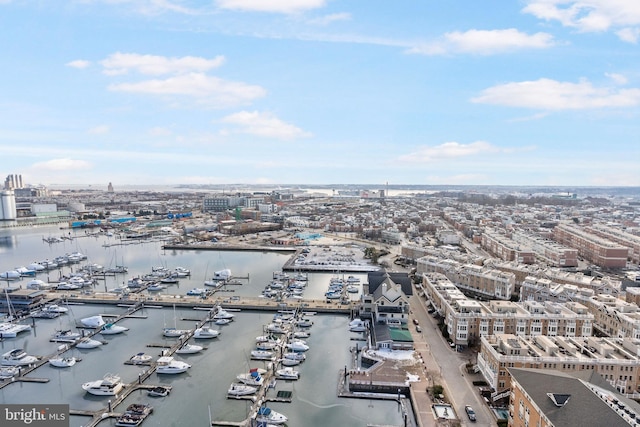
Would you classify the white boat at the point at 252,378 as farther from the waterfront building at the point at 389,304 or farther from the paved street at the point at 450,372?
the waterfront building at the point at 389,304

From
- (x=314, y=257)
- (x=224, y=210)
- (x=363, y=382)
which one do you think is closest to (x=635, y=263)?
(x=314, y=257)

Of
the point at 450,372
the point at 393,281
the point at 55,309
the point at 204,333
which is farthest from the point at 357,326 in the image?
the point at 55,309

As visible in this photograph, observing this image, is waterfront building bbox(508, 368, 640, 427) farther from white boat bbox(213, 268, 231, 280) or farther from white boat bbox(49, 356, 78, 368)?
white boat bbox(213, 268, 231, 280)

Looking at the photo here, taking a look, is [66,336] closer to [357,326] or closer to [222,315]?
[222,315]

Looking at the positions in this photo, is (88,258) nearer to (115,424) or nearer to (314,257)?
(314,257)

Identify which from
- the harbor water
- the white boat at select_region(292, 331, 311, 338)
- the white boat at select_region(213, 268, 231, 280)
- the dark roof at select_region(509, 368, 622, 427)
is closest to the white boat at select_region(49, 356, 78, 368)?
the harbor water

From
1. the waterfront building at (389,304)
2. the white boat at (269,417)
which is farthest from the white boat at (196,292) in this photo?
the white boat at (269,417)
